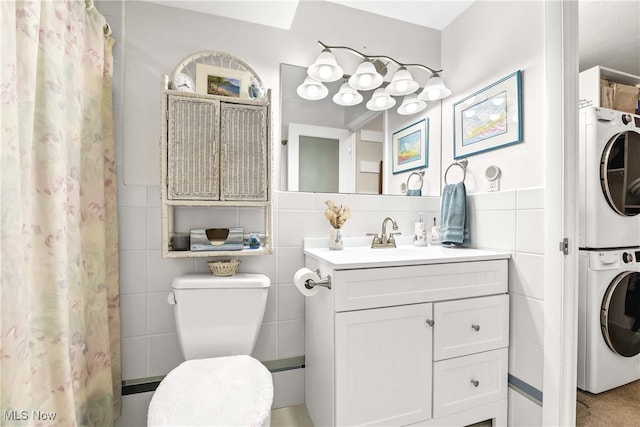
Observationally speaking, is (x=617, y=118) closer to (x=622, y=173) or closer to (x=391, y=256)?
(x=622, y=173)

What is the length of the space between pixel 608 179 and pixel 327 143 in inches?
64.8

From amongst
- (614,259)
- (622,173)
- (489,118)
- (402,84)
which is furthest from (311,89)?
(614,259)

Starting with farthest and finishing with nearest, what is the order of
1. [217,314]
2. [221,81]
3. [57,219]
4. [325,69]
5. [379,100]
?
[379,100] < [325,69] < [221,81] < [217,314] < [57,219]

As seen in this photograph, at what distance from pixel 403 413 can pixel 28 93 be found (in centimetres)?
165

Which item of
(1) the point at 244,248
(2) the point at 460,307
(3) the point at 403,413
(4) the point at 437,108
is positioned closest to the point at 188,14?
(1) the point at 244,248

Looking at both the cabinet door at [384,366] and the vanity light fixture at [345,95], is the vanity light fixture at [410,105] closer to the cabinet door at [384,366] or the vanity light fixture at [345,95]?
the vanity light fixture at [345,95]

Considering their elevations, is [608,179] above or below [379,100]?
below

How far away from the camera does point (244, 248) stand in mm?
1451

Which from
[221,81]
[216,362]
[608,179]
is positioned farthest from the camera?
[608,179]

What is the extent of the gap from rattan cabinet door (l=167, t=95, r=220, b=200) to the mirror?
40 centimetres

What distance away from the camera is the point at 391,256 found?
4.98 feet

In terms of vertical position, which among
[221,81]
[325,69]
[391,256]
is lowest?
[391,256]

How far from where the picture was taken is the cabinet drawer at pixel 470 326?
127 centimetres

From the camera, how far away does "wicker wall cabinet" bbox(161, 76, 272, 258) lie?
4.21 feet
